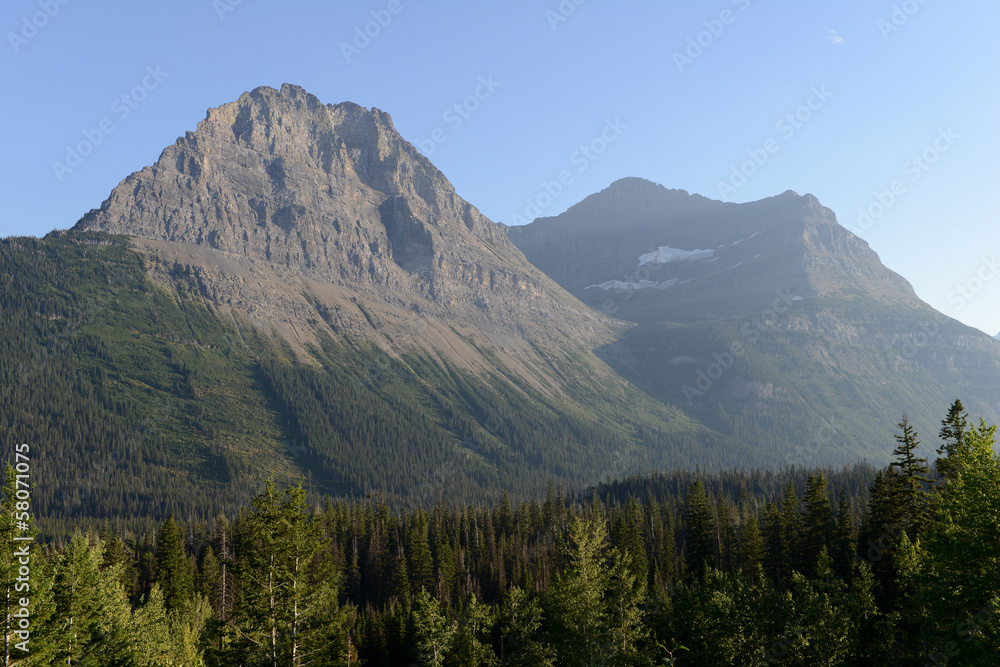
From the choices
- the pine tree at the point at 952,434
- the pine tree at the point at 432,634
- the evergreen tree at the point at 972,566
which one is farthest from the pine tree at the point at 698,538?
the evergreen tree at the point at 972,566

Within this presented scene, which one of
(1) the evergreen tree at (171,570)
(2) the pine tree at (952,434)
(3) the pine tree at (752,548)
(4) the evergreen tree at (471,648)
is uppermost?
(2) the pine tree at (952,434)

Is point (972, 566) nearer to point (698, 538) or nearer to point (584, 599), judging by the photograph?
point (584, 599)

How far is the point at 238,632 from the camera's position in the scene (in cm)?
3231

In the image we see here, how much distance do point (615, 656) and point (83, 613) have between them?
117ft

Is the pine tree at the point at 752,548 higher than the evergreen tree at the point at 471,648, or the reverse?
the pine tree at the point at 752,548

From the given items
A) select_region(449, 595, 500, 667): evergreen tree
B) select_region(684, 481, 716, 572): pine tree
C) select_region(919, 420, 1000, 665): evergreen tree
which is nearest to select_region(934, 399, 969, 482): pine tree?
select_region(919, 420, 1000, 665): evergreen tree

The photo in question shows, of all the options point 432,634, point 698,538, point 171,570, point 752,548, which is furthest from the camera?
point 171,570

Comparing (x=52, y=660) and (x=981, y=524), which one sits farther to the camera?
(x=52, y=660)

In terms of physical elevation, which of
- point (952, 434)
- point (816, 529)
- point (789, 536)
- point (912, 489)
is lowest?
point (789, 536)

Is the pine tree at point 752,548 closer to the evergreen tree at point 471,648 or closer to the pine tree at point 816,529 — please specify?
the pine tree at point 816,529

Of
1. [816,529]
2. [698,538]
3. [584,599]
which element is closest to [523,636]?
[584,599]

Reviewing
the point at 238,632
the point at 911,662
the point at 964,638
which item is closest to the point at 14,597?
the point at 238,632

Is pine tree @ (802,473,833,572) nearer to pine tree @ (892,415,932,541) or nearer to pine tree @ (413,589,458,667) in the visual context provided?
pine tree @ (892,415,932,541)

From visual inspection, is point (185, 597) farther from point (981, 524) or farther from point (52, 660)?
point (981, 524)
